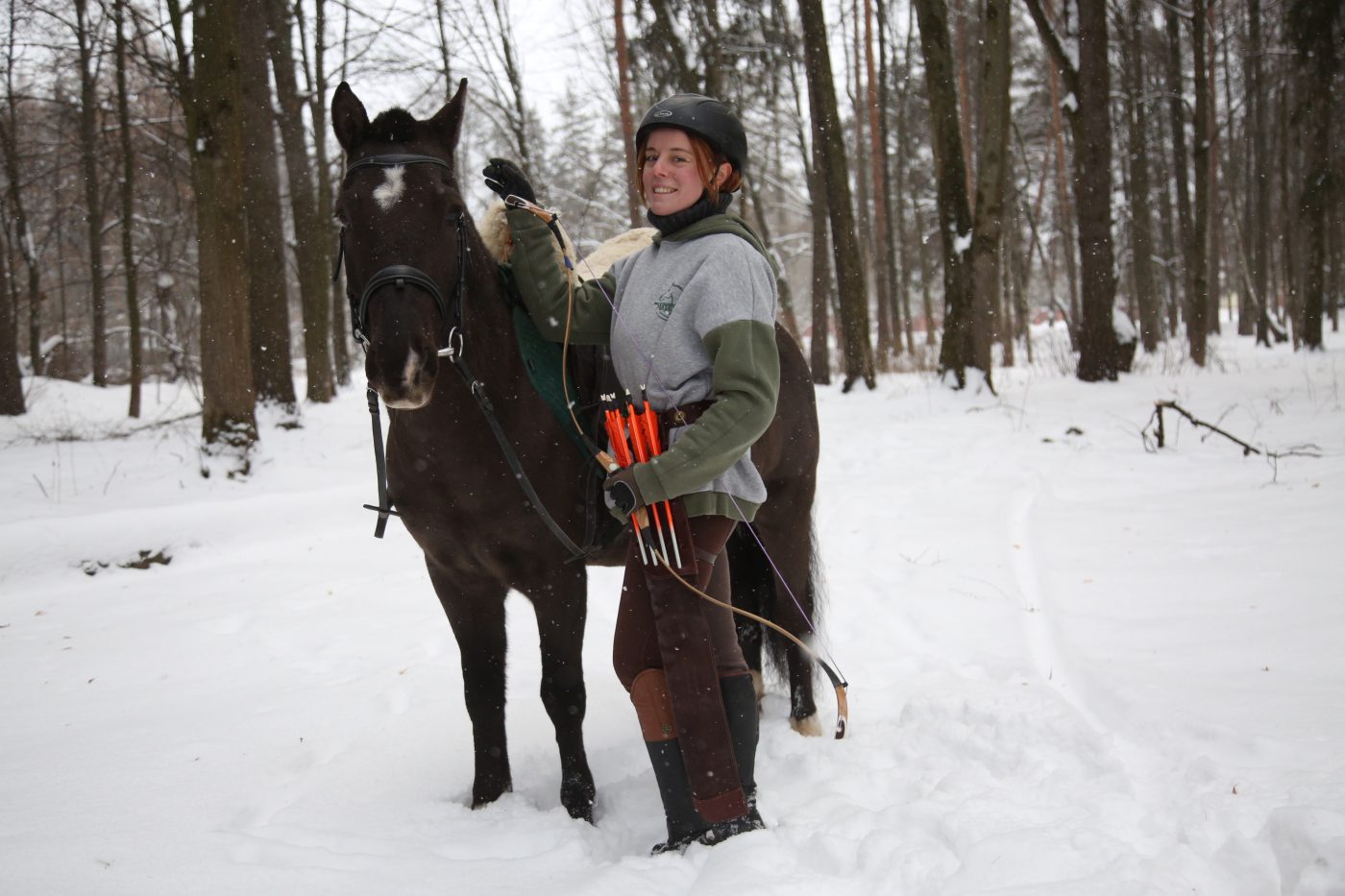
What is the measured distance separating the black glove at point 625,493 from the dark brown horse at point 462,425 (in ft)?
1.65

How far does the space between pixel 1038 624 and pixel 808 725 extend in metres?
1.52

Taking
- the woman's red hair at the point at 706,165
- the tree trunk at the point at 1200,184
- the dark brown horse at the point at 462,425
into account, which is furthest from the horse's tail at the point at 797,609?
the tree trunk at the point at 1200,184

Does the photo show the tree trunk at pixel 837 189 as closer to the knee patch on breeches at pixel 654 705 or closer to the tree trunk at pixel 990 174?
the tree trunk at pixel 990 174

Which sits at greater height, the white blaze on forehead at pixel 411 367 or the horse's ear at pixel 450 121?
the horse's ear at pixel 450 121

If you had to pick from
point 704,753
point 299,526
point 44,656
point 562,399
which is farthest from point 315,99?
point 704,753

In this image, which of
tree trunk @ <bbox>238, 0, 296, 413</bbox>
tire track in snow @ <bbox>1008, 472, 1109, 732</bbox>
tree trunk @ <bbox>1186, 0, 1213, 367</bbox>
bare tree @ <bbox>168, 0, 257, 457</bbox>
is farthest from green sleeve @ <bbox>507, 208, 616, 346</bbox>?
tree trunk @ <bbox>1186, 0, 1213, 367</bbox>

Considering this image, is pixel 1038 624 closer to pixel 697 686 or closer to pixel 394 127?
pixel 697 686

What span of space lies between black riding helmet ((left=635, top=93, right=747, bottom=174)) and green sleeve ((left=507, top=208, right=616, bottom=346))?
1.63 feet

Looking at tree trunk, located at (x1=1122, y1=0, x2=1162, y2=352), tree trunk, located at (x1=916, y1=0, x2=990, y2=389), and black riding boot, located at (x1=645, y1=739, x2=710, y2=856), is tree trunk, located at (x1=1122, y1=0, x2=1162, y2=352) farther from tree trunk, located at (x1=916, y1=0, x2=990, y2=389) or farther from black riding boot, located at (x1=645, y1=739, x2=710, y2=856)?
black riding boot, located at (x1=645, y1=739, x2=710, y2=856)

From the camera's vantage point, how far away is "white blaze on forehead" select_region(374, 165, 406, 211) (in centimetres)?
207

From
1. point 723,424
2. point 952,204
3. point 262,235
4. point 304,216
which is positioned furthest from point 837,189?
point 723,424

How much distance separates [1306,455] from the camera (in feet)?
20.6

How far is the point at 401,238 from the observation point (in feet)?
6.81

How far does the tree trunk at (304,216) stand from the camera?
13195 millimetres
